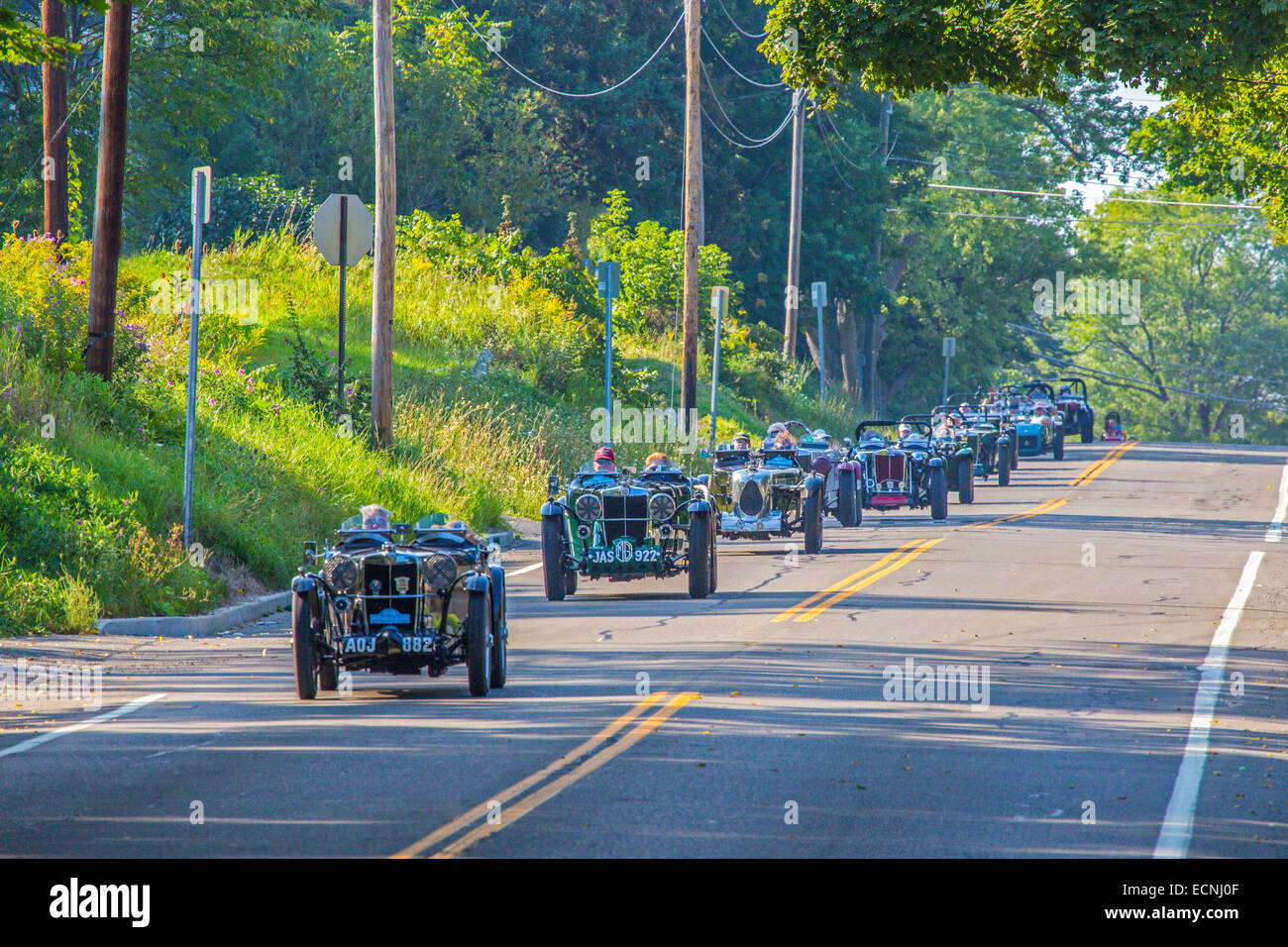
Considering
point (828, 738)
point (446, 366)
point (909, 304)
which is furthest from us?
point (909, 304)

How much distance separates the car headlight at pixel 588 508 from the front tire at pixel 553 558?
0.22 meters

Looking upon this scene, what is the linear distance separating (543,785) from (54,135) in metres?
20.0

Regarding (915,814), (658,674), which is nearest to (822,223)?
(658,674)

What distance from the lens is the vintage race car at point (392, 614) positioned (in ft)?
39.8

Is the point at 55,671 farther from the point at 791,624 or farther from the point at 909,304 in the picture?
the point at 909,304

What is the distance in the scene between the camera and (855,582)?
19.9 meters

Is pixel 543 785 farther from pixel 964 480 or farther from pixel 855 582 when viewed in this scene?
pixel 964 480

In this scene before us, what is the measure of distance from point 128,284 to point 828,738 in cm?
1870

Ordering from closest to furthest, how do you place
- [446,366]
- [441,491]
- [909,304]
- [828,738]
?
[828,738] < [441,491] < [446,366] < [909,304]

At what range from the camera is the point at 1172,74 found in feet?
55.7

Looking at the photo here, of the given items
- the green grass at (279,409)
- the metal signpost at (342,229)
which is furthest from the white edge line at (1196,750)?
the metal signpost at (342,229)

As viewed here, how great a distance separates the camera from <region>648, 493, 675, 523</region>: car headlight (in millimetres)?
18172

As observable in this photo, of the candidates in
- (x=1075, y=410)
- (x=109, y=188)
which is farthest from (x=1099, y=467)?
(x=109, y=188)

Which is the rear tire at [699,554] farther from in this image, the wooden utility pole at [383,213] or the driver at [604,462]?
the wooden utility pole at [383,213]
